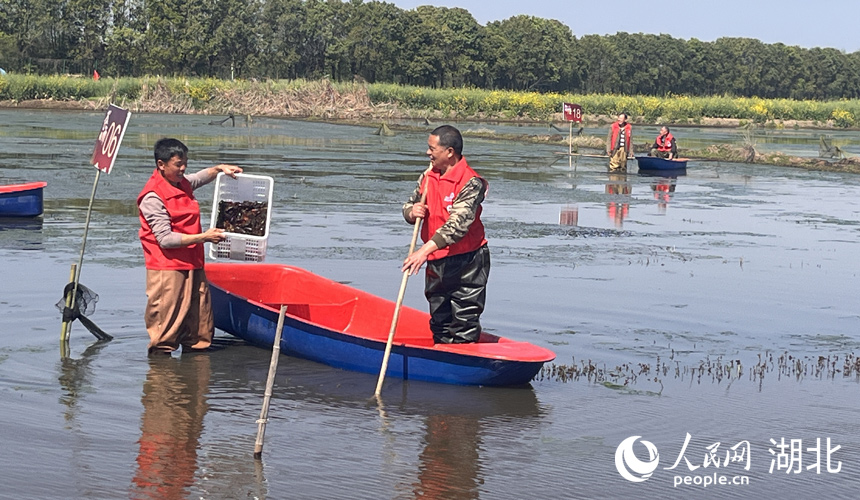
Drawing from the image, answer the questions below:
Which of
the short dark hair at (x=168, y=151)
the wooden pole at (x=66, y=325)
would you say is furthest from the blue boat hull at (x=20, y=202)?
the short dark hair at (x=168, y=151)

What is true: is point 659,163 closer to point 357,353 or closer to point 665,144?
point 665,144

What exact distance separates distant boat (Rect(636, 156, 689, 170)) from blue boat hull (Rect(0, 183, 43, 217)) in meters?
19.0

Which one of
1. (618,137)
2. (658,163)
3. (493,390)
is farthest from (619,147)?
(493,390)

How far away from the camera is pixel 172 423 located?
7.54 m

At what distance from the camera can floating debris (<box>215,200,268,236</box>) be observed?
29.2 ft

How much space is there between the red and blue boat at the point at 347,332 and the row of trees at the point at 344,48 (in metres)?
84.9

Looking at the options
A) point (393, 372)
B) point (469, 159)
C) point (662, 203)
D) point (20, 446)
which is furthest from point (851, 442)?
point (469, 159)

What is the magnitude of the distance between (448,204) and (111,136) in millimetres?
3287

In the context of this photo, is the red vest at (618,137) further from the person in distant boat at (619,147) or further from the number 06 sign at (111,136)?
the number 06 sign at (111,136)

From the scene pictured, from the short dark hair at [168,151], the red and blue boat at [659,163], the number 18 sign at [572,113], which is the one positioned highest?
the number 18 sign at [572,113]

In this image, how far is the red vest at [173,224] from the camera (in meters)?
8.91

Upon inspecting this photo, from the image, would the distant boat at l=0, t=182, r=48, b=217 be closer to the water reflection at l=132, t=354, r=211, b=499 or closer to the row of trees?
the water reflection at l=132, t=354, r=211, b=499

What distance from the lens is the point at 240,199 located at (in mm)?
9156

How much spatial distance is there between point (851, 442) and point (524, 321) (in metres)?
4.16
